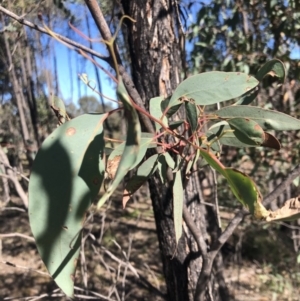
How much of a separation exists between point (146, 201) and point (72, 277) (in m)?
6.86

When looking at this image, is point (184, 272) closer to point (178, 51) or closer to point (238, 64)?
point (178, 51)

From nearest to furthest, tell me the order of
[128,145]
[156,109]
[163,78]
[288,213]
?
[128,145], [288,213], [156,109], [163,78]

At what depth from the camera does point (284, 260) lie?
383 cm

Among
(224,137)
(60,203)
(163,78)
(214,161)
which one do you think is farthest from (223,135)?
(163,78)

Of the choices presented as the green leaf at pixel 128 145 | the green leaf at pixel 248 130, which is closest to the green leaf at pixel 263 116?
A: the green leaf at pixel 248 130

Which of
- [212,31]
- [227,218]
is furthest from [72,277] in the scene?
[227,218]

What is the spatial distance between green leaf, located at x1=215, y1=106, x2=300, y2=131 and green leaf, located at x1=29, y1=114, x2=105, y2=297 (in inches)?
8.6

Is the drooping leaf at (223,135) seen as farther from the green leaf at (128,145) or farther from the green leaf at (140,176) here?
the green leaf at (128,145)

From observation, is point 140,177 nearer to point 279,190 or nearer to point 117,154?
point 117,154

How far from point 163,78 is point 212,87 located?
423 mm

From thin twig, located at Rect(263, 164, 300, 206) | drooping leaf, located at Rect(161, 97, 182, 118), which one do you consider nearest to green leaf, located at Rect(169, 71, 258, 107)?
drooping leaf, located at Rect(161, 97, 182, 118)

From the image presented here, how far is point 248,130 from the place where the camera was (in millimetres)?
556

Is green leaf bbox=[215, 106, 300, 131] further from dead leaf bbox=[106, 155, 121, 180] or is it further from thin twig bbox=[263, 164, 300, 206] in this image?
thin twig bbox=[263, 164, 300, 206]

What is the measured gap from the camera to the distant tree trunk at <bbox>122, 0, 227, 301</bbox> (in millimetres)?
967
